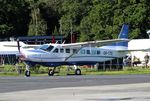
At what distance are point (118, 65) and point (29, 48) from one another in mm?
9622

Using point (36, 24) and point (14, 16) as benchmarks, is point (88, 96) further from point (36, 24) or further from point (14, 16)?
point (14, 16)

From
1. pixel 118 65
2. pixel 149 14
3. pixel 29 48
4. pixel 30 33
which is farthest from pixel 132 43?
pixel 30 33

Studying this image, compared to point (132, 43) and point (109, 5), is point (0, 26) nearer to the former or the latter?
point (109, 5)

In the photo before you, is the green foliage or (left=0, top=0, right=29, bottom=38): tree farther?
(left=0, top=0, right=29, bottom=38): tree

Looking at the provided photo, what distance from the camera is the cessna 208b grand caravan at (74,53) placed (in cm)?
4888

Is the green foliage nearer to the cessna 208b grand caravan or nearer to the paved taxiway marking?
the cessna 208b grand caravan

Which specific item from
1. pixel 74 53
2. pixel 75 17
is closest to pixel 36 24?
pixel 75 17

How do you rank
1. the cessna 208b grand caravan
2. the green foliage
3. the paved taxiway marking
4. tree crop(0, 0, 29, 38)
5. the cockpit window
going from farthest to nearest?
tree crop(0, 0, 29, 38), the green foliage, the cockpit window, the cessna 208b grand caravan, the paved taxiway marking

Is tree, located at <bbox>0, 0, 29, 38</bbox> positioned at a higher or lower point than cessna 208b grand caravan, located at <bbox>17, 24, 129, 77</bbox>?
higher

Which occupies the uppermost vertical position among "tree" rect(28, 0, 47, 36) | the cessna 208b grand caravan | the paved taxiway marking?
"tree" rect(28, 0, 47, 36)

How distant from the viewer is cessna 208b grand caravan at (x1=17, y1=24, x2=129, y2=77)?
4888 centimetres

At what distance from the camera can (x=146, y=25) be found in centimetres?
9381

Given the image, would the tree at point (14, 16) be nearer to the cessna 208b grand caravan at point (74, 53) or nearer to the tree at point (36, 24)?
the tree at point (36, 24)

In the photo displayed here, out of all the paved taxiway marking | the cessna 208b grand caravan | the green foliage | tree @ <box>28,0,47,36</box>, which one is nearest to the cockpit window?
the cessna 208b grand caravan
